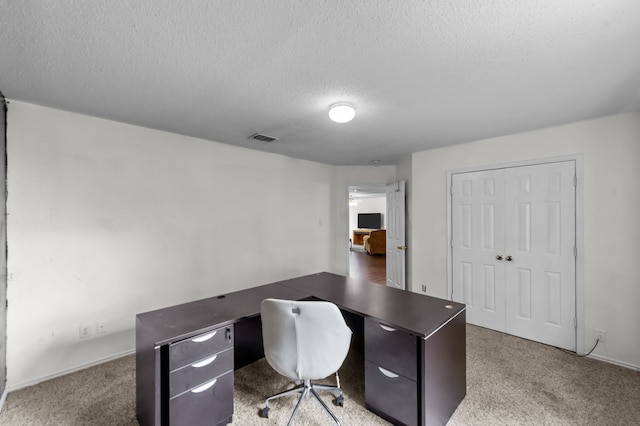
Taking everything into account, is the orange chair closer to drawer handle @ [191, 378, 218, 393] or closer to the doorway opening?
the doorway opening

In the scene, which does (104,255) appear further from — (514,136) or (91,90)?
(514,136)

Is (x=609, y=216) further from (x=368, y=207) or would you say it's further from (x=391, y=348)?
(x=368, y=207)

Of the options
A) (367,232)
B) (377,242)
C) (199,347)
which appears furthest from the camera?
(367,232)

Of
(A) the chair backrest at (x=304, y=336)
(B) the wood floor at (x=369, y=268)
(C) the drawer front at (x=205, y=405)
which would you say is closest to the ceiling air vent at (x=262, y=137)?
(A) the chair backrest at (x=304, y=336)

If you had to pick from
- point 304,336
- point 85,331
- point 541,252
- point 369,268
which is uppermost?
point 541,252

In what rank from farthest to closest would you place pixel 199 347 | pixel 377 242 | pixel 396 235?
pixel 377 242 → pixel 396 235 → pixel 199 347

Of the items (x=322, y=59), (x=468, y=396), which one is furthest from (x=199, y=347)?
(x=468, y=396)

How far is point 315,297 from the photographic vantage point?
216 cm

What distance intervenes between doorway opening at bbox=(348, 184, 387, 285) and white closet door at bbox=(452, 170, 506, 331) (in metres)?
3.04

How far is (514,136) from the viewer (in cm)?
Result: 305

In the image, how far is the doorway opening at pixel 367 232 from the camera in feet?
24.5

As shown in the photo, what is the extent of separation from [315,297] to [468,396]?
1360 millimetres

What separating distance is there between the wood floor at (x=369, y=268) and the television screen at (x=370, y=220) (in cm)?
250

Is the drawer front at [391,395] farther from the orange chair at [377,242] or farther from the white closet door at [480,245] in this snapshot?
the orange chair at [377,242]
